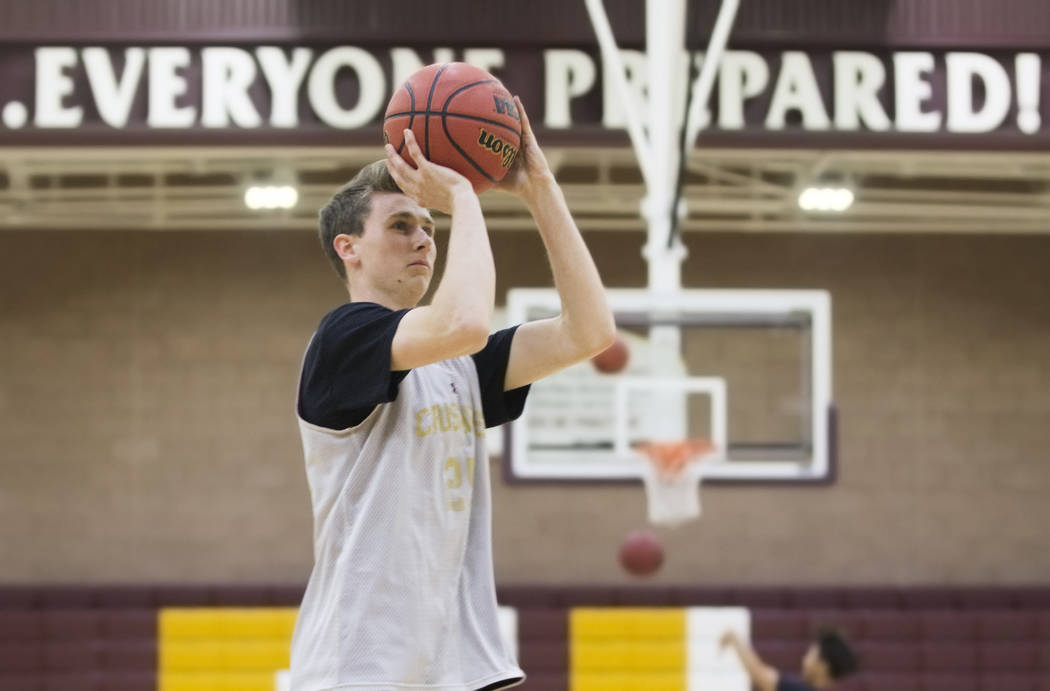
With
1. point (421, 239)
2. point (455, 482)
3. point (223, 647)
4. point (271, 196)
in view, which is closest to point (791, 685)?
point (223, 647)

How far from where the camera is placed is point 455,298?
2246 mm

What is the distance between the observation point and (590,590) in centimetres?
912

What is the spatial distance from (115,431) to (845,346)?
5.36 metres

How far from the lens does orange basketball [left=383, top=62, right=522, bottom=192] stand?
247 centimetres

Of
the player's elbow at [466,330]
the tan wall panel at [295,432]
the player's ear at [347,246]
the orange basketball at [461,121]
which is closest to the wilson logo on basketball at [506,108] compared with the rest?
the orange basketball at [461,121]

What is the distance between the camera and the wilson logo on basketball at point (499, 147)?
247 cm

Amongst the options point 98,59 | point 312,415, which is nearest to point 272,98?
point 98,59

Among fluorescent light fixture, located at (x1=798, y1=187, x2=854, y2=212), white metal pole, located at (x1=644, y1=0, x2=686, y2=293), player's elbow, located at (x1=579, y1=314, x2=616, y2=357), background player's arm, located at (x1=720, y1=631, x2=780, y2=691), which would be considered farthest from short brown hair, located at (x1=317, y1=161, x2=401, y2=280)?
fluorescent light fixture, located at (x1=798, y1=187, x2=854, y2=212)

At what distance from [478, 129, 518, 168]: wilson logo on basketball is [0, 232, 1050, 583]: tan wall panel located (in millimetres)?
7079

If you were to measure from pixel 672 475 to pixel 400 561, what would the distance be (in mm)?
4578

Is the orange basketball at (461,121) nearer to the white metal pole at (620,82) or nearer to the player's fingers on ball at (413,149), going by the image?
the player's fingers on ball at (413,149)

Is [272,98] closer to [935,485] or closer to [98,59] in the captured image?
[98,59]

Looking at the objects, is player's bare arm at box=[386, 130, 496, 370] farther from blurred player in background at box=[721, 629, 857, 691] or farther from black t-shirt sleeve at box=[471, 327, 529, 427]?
blurred player in background at box=[721, 629, 857, 691]

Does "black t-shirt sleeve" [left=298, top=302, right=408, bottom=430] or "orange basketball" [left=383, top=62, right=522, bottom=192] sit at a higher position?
"orange basketball" [left=383, top=62, right=522, bottom=192]
